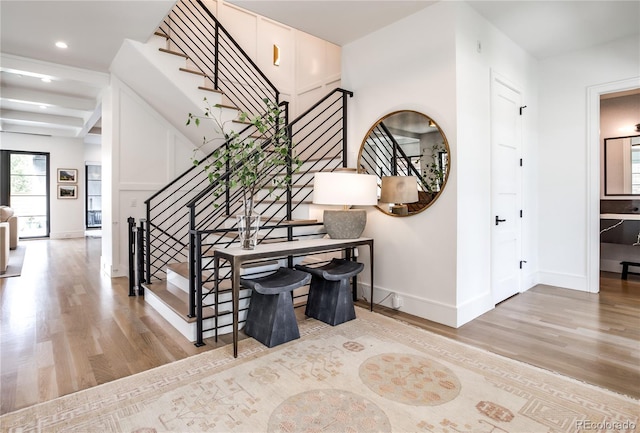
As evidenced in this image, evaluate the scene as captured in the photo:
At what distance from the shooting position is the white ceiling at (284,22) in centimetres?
316

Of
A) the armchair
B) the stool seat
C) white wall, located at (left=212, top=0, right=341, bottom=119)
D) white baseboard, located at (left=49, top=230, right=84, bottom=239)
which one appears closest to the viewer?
the stool seat

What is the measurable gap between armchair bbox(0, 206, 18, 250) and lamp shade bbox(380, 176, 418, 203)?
8.11 meters

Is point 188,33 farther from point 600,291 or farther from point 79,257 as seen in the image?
point 600,291

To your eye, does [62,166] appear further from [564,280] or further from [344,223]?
[564,280]

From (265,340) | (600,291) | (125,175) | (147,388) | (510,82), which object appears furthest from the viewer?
(125,175)

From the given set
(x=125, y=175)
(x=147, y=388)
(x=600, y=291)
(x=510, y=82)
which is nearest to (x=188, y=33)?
(x=125, y=175)

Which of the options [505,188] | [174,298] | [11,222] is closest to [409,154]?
[505,188]

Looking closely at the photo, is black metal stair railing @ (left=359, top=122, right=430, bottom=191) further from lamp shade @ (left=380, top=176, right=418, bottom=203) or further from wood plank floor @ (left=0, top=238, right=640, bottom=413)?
wood plank floor @ (left=0, top=238, right=640, bottom=413)

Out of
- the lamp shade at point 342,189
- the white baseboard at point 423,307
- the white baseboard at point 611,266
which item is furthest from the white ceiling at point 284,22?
the white baseboard at point 611,266

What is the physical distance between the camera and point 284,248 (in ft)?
9.17

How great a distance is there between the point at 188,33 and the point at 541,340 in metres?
5.51

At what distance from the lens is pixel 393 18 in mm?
3357

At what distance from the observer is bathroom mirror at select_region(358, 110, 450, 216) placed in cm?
318

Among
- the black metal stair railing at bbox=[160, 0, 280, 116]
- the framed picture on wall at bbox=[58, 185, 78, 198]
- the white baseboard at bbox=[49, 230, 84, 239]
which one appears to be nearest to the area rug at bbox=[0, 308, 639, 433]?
the black metal stair railing at bbox=[160, 0, 280, 116]
